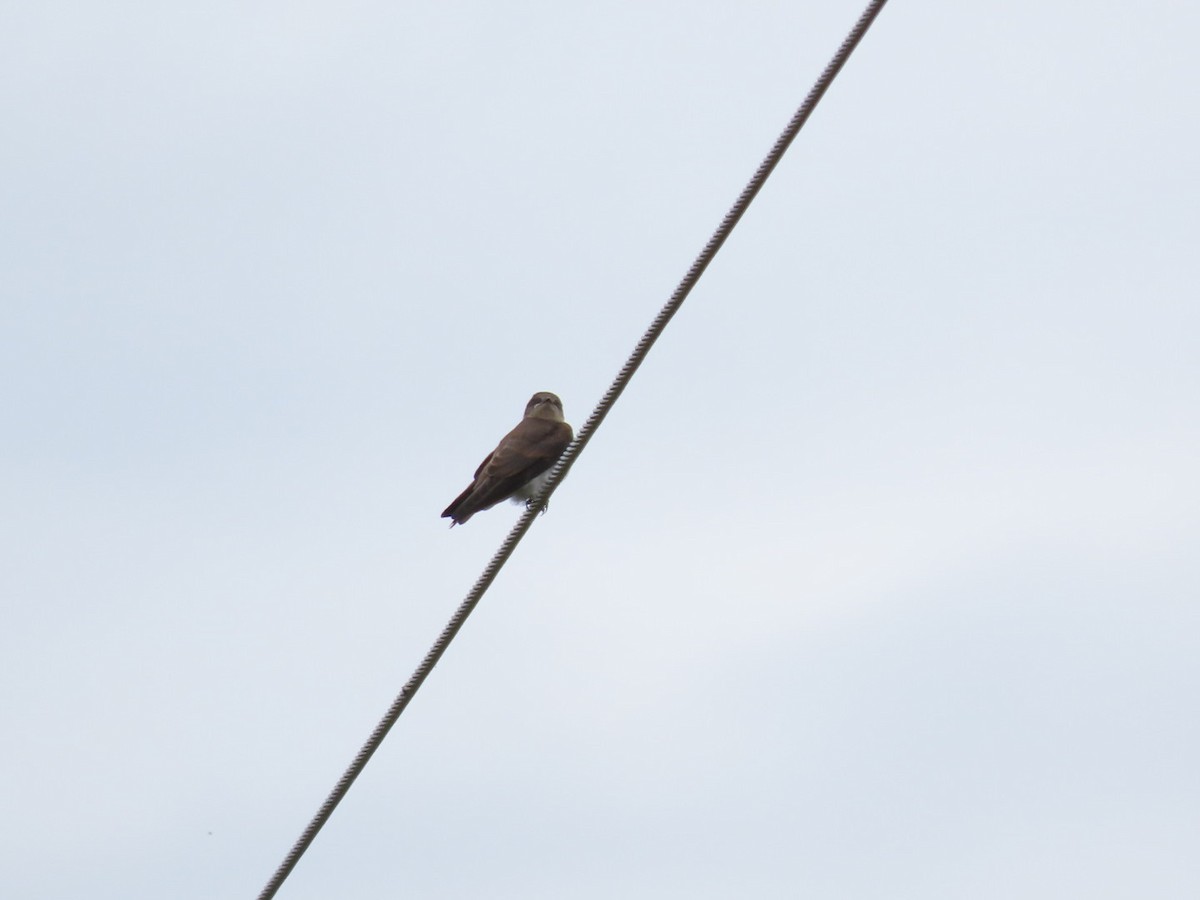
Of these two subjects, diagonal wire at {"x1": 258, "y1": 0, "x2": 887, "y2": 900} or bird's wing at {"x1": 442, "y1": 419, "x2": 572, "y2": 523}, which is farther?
bird's wing at {"x1": 442, "y1": 419, "x2": 572, "y2": 523}

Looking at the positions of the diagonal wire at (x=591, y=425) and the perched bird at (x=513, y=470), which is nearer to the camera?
the diagonal wire at (x=591, y=425)

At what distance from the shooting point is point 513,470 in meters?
11.1

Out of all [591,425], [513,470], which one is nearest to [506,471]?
[513,470]

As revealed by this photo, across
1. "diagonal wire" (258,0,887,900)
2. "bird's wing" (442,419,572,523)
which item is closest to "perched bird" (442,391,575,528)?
"bird's wing" (442,419,572,523)

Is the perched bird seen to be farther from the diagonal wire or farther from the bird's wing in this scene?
the diagonal wire

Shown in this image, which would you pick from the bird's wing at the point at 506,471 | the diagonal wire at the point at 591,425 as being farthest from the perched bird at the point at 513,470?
the diagonal wire at the point at 591,425

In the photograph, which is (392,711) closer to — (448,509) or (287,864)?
(287,864)

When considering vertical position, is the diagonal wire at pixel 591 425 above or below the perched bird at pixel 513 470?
below

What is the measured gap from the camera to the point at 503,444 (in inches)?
453

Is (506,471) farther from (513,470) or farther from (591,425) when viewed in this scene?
(591,425)

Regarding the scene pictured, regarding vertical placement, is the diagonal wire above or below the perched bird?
below

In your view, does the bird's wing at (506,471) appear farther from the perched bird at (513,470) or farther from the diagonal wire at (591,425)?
the diagonal wire at (591,425)

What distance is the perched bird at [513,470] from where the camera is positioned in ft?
36.4

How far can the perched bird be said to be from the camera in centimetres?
1111
